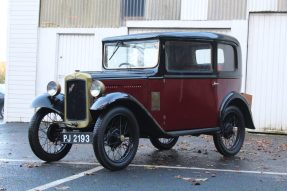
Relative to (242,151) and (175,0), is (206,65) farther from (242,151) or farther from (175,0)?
(175,0)

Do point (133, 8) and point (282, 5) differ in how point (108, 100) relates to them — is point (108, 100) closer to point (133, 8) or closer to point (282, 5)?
point (282, 5)

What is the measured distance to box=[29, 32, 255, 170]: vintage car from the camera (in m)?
7.27

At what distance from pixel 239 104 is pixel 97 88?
310cm

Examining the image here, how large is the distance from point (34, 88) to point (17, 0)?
271 centimetres

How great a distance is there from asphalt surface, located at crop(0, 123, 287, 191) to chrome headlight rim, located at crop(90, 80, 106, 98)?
106 cm

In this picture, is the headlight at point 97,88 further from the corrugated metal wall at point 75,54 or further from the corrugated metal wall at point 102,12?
the corrugated metal wall at point 75,54

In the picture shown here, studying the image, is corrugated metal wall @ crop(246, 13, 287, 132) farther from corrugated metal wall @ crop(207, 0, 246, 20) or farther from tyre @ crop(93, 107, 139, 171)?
tyre @ crop(93, 107, 139, 171)

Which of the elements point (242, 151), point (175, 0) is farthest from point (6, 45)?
point (242, 151)

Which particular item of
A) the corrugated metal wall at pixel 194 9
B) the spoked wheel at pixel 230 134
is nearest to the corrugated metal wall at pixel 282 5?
the corrugated metal wall at pixel 194 9

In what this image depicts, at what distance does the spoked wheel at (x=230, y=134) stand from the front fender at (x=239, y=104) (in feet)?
0.38

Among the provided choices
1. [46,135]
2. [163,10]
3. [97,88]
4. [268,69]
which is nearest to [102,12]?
[163,10]

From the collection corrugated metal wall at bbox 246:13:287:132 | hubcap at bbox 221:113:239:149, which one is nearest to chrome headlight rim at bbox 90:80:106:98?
hubcap at bbox 221:113:239:149

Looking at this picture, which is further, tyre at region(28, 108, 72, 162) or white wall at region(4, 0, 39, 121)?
white wall at region(4, 0, 39, 121)

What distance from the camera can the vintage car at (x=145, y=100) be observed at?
7.27 m
